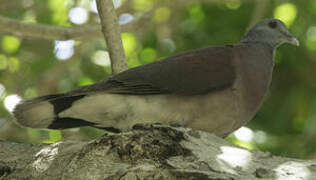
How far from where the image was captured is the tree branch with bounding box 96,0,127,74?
11.9ft

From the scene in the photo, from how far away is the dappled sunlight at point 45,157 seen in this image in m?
2.45

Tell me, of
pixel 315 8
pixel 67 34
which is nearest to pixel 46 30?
pixel 67 34

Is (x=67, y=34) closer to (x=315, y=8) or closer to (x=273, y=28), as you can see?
(x=273, y=28)

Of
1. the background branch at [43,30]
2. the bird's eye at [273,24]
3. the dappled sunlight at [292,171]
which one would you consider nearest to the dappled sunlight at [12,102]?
the background branch at [43,30]

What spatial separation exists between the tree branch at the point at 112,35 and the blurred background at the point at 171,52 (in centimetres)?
139

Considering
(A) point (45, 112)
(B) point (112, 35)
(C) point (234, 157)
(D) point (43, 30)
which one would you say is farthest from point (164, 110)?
(D) point (43, 30)

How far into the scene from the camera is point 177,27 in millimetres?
6559

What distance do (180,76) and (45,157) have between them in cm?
151

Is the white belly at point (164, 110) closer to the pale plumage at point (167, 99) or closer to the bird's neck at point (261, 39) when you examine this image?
the pale plumage at point (167, 99)

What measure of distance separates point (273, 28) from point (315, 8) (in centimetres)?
155

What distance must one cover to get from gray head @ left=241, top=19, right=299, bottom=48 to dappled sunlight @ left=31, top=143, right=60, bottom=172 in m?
2.52

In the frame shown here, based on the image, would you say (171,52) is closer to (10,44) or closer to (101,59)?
(101,59)

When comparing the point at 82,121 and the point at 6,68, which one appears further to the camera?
the point at 6,68

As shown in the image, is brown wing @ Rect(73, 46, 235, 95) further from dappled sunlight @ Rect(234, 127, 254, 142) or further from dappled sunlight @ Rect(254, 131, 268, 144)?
dappled sunlight @ Rect(254, 131, 268, 144)
